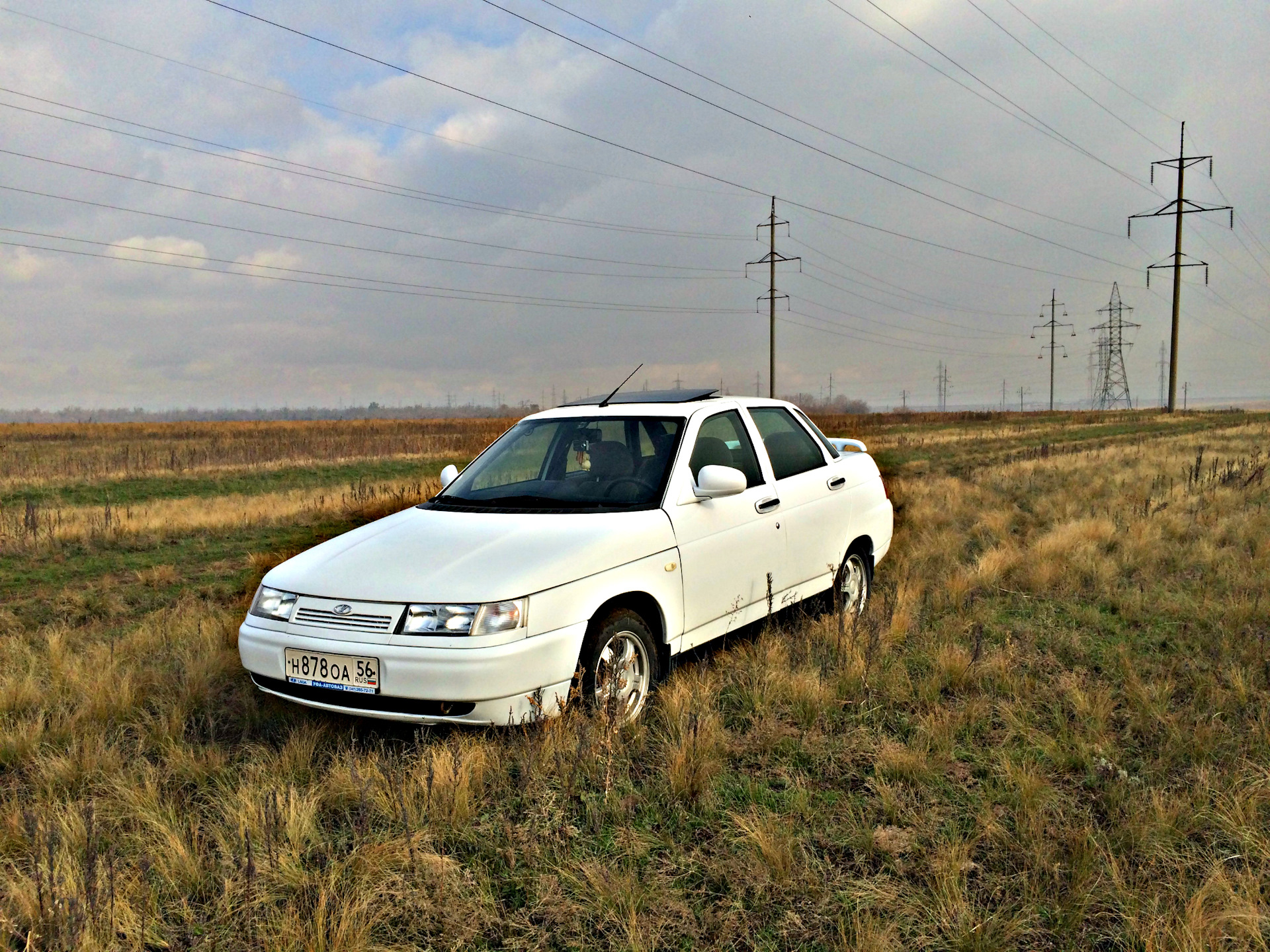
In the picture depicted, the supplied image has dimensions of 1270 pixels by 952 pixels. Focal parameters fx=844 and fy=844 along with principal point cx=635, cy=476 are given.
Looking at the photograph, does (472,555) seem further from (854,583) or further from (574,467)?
(854,583)

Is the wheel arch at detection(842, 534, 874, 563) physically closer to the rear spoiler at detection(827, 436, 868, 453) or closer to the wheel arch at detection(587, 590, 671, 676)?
the rear spoiler at detection(827, 436, 868, 453)

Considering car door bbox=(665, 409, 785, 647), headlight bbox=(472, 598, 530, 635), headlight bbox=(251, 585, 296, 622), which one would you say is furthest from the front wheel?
headlight bbox=(251, 585, 296, 622)

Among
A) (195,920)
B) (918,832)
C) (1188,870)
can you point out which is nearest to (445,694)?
(195,920)

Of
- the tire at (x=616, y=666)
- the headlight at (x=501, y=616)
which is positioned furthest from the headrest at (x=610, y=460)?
the headlight at (x=501, y=616)

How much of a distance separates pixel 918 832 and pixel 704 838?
837 mm

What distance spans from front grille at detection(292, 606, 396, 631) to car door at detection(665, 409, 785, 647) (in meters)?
1.61

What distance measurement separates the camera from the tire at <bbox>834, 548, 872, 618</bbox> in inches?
250

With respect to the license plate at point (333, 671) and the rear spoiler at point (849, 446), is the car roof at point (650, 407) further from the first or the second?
the license plate at point (333, 671)

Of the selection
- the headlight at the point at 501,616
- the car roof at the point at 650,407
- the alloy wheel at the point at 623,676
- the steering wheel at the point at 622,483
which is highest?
the car roof at the point at 650,407

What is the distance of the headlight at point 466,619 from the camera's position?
3.70m

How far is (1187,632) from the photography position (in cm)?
599

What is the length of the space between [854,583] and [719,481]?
2.54m

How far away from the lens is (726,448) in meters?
5.41

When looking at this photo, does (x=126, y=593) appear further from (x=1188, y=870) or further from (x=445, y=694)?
(x=1188, y=870)
